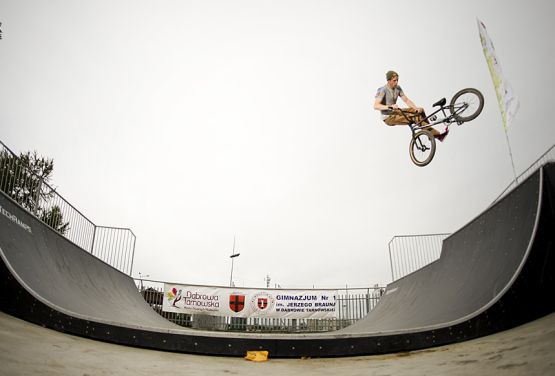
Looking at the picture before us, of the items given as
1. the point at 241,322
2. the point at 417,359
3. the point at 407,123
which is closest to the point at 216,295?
the point at 241,322

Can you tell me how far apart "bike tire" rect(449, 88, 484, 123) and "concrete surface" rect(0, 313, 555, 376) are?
4.81 metres

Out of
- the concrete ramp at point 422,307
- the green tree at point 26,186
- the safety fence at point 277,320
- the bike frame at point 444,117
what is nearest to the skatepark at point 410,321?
the concrete ramp at point 422,307

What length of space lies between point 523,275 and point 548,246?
1.71 feet

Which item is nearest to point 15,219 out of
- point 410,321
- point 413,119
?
point 410,321

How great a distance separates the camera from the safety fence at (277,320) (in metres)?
14.0

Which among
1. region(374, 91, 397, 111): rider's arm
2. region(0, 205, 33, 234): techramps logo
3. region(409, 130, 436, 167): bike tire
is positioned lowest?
region(0, 205, 33, 234): techramps logo

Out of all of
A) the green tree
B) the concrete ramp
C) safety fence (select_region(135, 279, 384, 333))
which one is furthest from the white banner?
the concrete ramp

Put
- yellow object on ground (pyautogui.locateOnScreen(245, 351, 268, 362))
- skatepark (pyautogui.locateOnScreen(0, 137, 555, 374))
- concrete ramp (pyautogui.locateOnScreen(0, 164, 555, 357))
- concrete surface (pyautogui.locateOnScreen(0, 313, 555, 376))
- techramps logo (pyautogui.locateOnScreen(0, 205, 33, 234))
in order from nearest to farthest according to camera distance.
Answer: concrete surface (pyautogui.locateOnScreen(0, 313, 555, 376)), skatepark (pyautogui.locateOnScreen(0, 137, 555, 374)), yellow object on ground (pyautogui.locateOnScreen(245, 351, 268, 362)), concrete ramp (pyautogui.locateOnScreen(0, 164, 555, 357)), techramps logo (pyautogui.locateOnScreen(0, 205, 33, 234))

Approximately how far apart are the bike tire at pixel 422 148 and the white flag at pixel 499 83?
7.63 feet

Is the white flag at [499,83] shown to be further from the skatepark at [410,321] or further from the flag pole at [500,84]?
the skatepark at [410,321]

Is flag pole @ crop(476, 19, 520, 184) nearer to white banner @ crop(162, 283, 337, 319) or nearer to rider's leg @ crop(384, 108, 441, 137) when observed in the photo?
rider's leg @ crop(384, 108, 441, 137)

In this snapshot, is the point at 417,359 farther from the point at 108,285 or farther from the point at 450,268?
the point at 108,285

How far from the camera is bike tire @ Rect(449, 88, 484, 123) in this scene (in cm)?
691

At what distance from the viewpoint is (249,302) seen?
14336 mm
